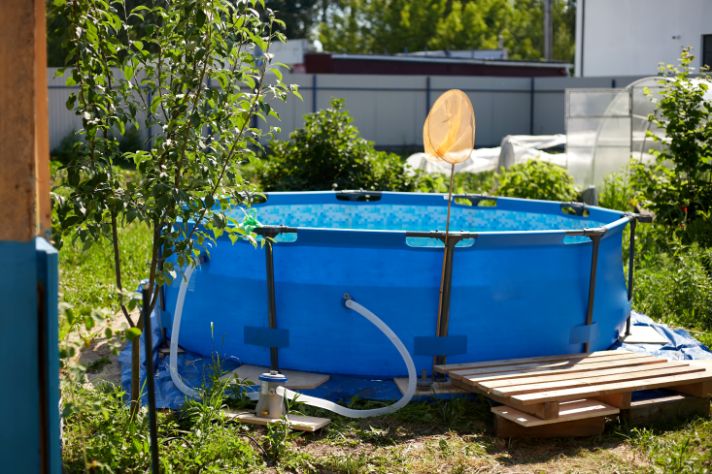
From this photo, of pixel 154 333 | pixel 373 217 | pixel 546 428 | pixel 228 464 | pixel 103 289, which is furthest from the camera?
pixel 373 217

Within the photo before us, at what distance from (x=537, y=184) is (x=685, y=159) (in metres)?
1.65

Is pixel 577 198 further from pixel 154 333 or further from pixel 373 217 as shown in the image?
pixel 154 333

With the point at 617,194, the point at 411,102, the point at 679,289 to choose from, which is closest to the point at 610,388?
the point at 679,289

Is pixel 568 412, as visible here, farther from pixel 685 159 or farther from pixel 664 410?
pixel 685 159

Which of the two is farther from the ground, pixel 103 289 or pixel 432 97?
pixel 432 97

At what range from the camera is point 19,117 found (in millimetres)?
2967

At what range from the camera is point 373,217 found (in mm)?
8422

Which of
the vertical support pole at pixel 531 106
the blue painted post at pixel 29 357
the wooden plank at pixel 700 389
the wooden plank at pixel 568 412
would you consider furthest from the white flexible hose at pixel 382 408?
the vertical support pole at pixel 531 106

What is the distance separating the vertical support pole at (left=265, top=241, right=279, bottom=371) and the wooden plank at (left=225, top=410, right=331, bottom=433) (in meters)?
0.82

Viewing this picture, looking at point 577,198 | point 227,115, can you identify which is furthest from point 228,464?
point 577,198

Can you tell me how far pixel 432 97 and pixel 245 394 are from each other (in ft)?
66.3

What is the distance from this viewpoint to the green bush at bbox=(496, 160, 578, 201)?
10.1 m

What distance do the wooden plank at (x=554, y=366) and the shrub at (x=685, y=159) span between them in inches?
159

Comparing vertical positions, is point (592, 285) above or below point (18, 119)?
below
